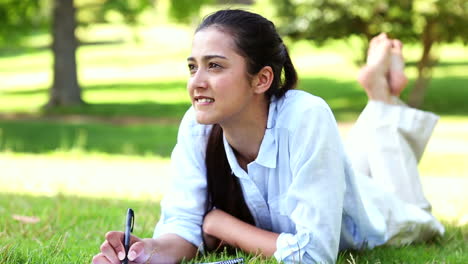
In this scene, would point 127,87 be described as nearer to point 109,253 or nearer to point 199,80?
point 199,80

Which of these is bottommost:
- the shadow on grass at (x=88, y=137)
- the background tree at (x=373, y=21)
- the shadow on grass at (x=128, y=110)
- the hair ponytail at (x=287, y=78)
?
the shadow on grass at (x=128, y=110)

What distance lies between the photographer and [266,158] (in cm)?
327

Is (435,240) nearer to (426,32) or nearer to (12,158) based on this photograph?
(12,158)

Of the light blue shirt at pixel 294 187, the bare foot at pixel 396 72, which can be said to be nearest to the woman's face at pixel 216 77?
the light blue shirt at pixel 294 187

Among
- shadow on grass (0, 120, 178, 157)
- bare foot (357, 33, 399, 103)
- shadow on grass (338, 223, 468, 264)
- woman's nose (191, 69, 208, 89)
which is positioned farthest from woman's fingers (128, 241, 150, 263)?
shadow on grass (0, 120, 178, 157)

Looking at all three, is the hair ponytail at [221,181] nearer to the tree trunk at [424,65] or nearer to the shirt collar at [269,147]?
the shirt collar at [269,147]

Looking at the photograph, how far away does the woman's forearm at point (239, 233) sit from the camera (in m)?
3.23

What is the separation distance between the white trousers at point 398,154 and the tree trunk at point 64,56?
1492 cm

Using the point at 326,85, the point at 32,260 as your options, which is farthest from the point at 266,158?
the point at 326,85

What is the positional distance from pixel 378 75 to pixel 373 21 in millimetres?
14138

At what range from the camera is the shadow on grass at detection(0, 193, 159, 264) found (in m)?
3.18

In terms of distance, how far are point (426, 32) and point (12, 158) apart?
39.0 feet

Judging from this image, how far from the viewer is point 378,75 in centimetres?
477

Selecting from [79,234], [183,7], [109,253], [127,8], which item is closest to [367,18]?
[183,7]
